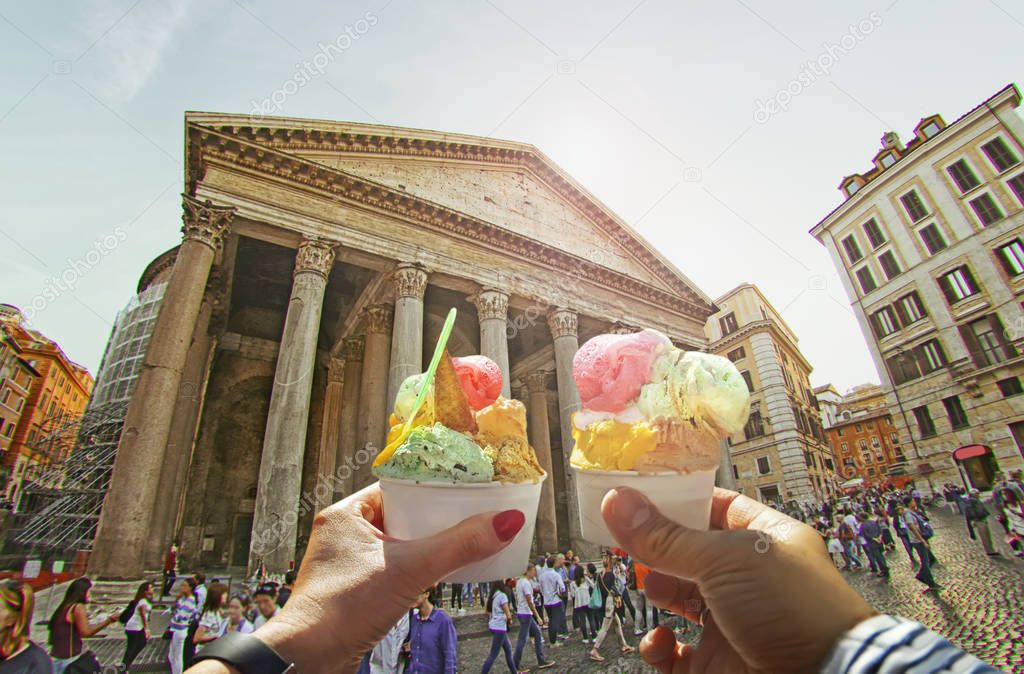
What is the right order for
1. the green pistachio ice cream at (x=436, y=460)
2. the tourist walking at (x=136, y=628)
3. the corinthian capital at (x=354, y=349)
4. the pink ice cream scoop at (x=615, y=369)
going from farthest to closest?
the corinthian capital at (x=354, y=349) < the tourist walking at (x=136, y=628) < the pink ice cream scoop at (x=615, y=369) < the green pistachio ice cream at (x=436, y=460)

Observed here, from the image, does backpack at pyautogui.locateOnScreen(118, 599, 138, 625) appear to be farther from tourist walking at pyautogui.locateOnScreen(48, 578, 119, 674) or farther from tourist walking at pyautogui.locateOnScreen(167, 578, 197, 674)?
tourist walking at pyautogui.locateOnScreen(48, 578, 119, 674)

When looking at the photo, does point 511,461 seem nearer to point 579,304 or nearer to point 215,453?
point 579,304

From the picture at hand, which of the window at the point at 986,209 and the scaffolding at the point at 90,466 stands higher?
the window at the point at 986,209

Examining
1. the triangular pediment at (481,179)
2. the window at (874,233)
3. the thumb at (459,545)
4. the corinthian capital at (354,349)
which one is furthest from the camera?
the window at (874,233)

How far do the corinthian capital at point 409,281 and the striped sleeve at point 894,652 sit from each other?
1124 centimetres

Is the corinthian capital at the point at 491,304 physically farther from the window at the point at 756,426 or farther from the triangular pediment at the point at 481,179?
the window at the point at 756,426

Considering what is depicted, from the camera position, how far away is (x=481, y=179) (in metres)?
15.1

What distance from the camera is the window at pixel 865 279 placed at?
2423 cm

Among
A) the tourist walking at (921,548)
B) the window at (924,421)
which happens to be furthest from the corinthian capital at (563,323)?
the window at (924,421)

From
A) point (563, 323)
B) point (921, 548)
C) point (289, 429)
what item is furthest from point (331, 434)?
point (921, 548)

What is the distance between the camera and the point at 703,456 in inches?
52.3

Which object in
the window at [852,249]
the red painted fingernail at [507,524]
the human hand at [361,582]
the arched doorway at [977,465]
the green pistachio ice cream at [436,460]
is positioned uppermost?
the window at [852,249]

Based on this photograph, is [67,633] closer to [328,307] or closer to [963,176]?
[328,307]

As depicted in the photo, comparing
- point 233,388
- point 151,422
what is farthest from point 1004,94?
point 233,388
